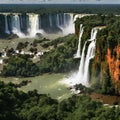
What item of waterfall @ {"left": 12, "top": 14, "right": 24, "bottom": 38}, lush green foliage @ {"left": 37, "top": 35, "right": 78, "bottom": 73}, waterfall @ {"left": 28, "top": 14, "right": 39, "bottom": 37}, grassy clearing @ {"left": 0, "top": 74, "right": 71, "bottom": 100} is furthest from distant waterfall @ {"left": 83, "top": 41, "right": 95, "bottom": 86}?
waterfall @ {"left": 28, "top": 14, "right": 39, "bottom": 37}

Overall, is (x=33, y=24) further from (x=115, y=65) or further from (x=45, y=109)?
(x=45, y=109)

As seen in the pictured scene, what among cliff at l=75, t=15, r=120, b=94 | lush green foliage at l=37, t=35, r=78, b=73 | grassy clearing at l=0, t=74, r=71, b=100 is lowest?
grassy clearing at l=0, t=74, r=71, b=100

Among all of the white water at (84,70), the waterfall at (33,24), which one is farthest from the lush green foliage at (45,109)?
the waterfall at (33,24)

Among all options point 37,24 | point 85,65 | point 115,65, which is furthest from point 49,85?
point 37,24

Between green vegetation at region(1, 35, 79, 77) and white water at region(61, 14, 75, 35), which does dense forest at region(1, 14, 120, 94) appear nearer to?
green vegetation at region(1, 35, 79, 77)

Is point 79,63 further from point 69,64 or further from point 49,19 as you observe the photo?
point 49,19

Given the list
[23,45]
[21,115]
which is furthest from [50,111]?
[23,45]
